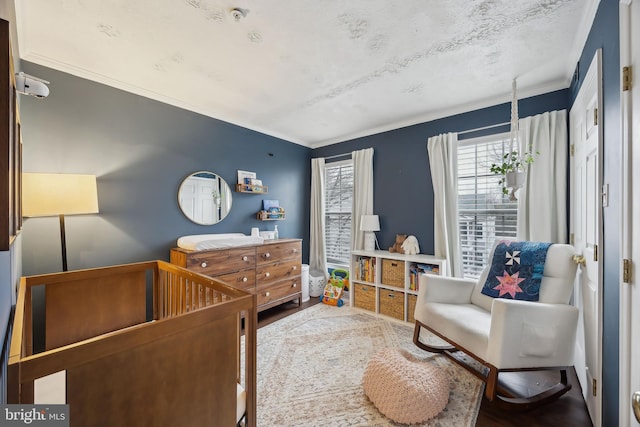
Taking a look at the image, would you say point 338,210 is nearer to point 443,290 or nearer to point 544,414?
point 443,290

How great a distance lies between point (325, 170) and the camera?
166 inches

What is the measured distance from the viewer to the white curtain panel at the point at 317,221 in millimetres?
4090

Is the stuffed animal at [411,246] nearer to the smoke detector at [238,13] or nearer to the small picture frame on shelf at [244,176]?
the small picture frame on shelf at [244,176]

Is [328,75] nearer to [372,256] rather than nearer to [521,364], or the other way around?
[372,256]

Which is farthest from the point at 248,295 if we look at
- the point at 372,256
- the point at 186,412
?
the point at 372,256

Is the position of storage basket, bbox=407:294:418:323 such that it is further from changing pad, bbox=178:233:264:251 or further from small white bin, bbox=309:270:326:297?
changing pad, bbox=178:233:264:251

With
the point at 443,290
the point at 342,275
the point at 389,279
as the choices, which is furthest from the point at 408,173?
the point at 342,275

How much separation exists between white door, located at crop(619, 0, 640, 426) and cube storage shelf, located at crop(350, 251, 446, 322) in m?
1.70

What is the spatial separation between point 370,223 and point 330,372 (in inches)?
73.4

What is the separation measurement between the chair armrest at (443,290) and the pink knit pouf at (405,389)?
0.65 metres

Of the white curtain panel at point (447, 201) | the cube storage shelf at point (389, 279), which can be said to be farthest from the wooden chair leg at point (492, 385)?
the white curtain panel at point (447, 201)

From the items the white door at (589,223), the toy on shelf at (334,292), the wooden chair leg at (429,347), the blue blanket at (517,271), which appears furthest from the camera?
the toy on shelf at (334,292)

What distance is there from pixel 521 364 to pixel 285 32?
258 centimetres

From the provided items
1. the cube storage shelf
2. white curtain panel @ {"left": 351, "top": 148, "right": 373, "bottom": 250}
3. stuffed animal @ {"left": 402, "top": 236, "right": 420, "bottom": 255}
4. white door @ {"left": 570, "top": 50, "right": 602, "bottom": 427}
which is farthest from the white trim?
white curtain panel @ {"left": 351, "top": 148, "right": 373, "bottom": 250}
